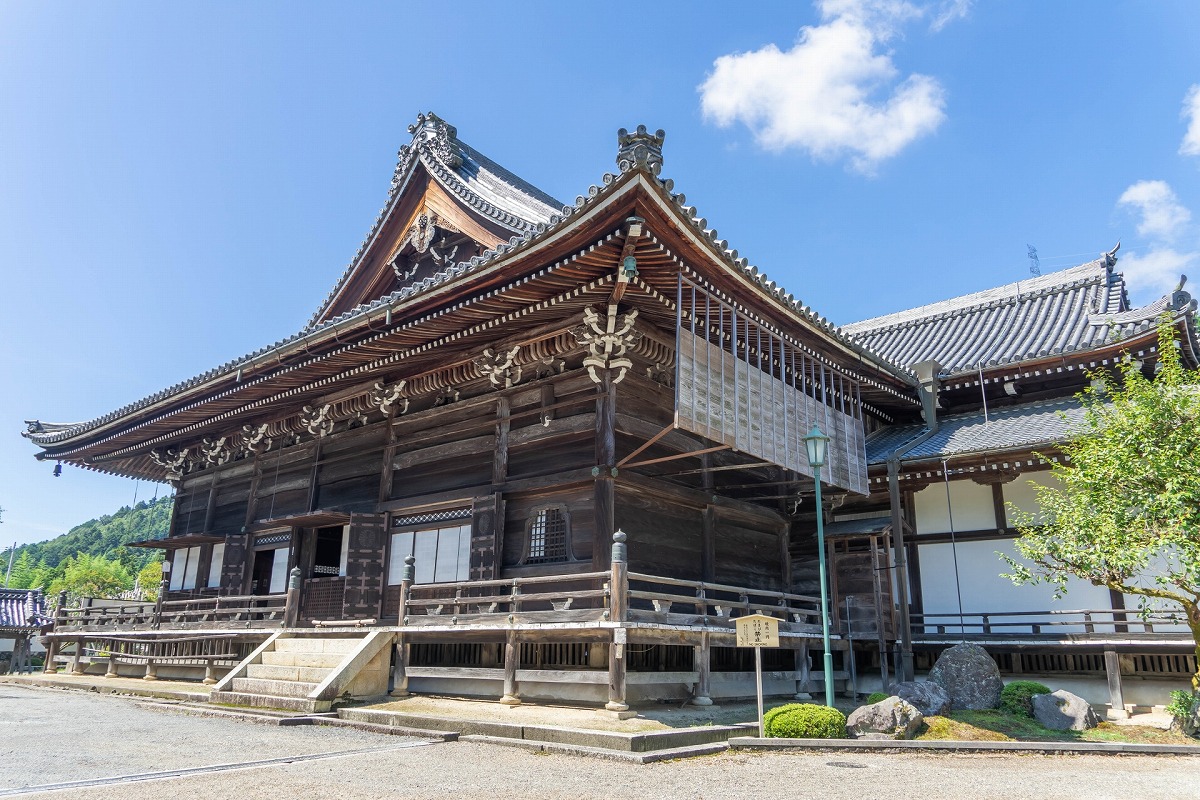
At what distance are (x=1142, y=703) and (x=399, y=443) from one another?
1421 centimetres

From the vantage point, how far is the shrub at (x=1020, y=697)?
12.0 meters

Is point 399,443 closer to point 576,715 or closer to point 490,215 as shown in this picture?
point 490,215

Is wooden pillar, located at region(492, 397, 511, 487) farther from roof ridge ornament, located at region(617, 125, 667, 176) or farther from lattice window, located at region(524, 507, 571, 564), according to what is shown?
roof ridge ornament, located at region(617, 125, 667, 176)

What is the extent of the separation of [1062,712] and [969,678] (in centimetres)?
138

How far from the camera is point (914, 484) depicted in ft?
55.0

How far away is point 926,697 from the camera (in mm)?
11562

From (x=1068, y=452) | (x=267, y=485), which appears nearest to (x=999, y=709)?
(x=1068, y=452)

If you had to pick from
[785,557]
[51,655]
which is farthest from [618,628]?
[51,655]

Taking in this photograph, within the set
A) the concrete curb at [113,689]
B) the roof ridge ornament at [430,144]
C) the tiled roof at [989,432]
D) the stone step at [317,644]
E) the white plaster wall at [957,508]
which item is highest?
the roof ridge ornament at [430,144]

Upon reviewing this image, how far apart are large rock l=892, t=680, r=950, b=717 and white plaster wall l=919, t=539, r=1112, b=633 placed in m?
3.83

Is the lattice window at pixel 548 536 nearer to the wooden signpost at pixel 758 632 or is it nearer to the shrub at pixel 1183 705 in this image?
the wooden signpost at pixel 758 632

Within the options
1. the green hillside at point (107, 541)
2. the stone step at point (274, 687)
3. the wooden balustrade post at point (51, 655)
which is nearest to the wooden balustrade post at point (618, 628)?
the stone step at point (274, 687)

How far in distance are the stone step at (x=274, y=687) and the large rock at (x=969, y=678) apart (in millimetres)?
9860

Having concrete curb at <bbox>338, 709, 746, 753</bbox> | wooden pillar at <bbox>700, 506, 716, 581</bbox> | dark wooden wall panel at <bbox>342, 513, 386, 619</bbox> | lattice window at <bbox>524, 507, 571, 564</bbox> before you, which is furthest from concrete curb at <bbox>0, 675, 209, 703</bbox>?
wooden pillar at <bbox>700, 506, 716, 581</bbox>
